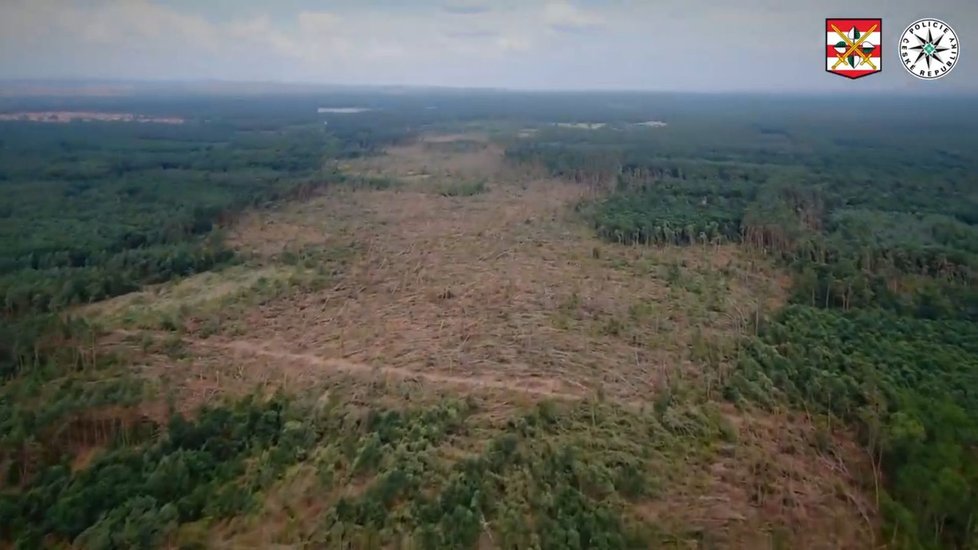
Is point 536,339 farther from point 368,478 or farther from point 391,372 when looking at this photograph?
point 368,478

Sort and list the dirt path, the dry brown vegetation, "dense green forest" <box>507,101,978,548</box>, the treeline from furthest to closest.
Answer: the dirt path < "dense green forest" <box>507,101,978,548</box> < the dry brown vegetation < the treeline

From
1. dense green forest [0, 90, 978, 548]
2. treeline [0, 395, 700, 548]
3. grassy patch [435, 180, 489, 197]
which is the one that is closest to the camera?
treeline [0, 395, 700, 548]

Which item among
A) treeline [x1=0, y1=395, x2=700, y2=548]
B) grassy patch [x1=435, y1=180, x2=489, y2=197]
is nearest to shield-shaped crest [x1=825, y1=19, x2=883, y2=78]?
treeline [x1=0, y1=395, x2=700, y2=548]

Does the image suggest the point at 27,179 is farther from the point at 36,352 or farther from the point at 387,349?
the point at 387,349

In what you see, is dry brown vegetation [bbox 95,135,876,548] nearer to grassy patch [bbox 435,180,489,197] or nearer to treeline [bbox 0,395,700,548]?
treeline [bbox 0,395,700,548]

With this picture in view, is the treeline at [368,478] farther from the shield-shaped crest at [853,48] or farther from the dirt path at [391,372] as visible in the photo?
the shield-shaped crest at [853,48]

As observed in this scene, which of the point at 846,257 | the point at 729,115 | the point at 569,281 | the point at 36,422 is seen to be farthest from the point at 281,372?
the point at 729,115

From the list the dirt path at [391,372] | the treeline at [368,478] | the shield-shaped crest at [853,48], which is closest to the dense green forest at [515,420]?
the treeline at [368,478]
